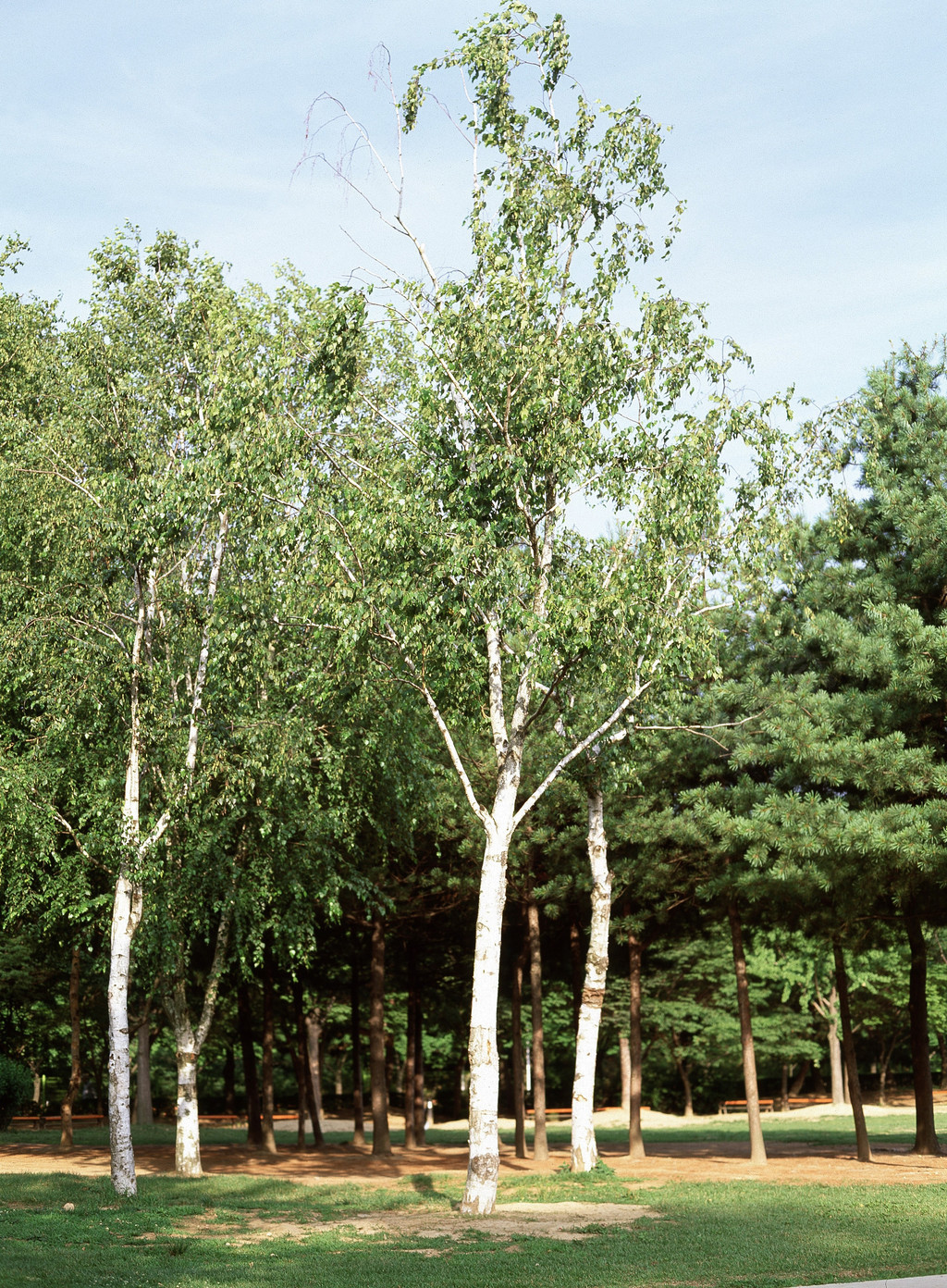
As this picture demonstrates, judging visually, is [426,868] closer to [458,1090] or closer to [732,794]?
[732,794]

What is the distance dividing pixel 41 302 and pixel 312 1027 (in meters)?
22.0

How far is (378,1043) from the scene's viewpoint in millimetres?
24875

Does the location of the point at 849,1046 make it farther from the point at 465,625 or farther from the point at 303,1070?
the point at 303,1070

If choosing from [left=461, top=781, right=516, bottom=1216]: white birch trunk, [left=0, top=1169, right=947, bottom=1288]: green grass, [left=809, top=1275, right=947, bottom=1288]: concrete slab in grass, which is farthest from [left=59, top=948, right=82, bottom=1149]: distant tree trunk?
[left=809, top=1275, right=947, bottom=1288]: concrete slab in grass

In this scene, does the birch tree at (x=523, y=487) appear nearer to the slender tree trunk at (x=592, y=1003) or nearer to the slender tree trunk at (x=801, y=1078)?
the slender tree trunk at (x=592, y=1003)

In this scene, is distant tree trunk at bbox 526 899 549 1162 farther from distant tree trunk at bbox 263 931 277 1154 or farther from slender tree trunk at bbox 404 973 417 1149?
distant tree trunk at bbox 263 931 277 1154

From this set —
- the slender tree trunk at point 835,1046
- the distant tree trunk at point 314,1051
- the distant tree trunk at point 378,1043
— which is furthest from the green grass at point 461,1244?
the slender tree trunk at point 835,1046

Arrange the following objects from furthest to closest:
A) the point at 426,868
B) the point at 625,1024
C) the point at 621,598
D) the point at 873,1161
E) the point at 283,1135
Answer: the point at 283,1135
the point at 625,1024
the point at 426,868
the point at 873,1161
the point at 621,598

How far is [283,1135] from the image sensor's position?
36375 millimetres

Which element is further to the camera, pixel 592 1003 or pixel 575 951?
pixel 575 951

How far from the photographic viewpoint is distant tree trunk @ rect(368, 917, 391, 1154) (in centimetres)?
2470

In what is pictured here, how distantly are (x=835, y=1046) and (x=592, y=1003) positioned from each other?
2733cm

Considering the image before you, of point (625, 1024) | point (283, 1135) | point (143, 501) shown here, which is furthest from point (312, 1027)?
point (143, 501)

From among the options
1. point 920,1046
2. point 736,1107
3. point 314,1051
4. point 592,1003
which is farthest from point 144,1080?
point 736,1107
